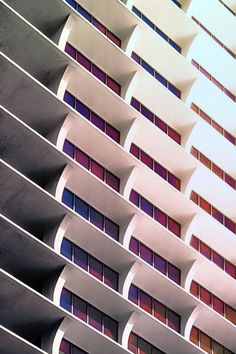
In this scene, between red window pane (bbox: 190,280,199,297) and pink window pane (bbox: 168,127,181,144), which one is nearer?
red window pane (bbox: 190,280,199,297)

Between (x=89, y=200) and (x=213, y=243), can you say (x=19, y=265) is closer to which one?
(x=89, y=200)

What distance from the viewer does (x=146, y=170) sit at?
7006cm

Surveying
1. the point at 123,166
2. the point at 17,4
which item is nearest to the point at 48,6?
the point at 17,4

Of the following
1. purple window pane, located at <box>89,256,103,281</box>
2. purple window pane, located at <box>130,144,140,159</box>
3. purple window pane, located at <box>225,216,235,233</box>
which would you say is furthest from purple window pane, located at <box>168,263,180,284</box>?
purple window pane, located at <box>225,216,235,233</box>

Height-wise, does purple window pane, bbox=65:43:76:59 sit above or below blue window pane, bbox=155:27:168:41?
below

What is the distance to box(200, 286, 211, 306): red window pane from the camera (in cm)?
7312

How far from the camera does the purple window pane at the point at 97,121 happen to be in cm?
7056

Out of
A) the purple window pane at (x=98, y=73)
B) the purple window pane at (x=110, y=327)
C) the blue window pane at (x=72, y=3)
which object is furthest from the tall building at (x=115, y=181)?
the blue window pane at (x=72, y=3)

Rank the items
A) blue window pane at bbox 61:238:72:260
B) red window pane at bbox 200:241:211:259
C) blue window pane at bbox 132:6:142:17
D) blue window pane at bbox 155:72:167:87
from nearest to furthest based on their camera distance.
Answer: blue window pane at bbox 61:238:72:260, red window pane at bbox 200:241:211:259, blue window pane at bbox 155:72:167:87, blue window pane at bbox 132:6:142:17

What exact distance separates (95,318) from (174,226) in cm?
802

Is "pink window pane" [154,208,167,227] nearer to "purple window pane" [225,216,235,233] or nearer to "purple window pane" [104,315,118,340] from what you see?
"purple window pane" [225,216,235,233]

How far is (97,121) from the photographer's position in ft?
232

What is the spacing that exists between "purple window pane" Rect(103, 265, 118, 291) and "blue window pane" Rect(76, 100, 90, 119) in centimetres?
701

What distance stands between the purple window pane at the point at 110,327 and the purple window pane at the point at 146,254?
4.22 meters
